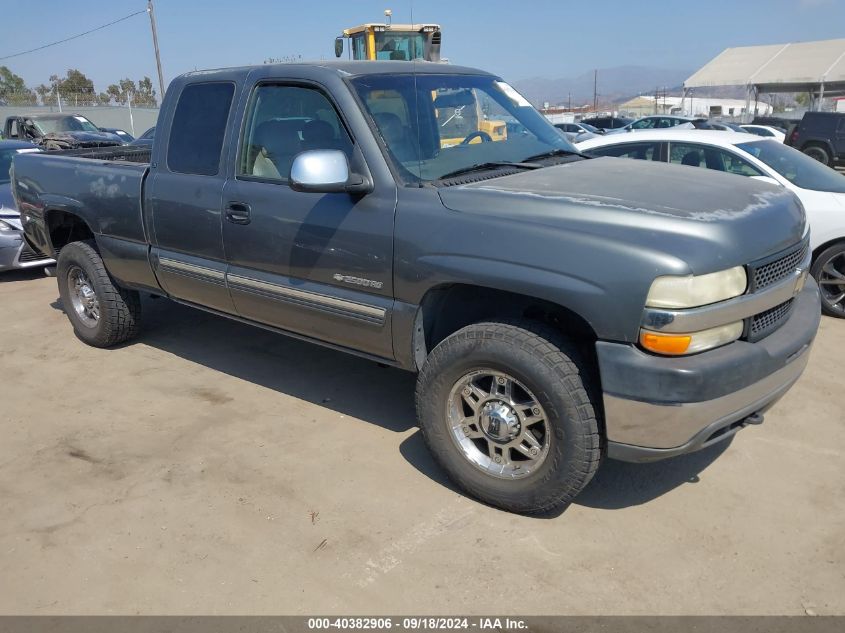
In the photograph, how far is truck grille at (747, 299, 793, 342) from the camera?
293 centimetres

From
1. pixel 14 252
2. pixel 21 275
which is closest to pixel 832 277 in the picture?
pixel 14 252

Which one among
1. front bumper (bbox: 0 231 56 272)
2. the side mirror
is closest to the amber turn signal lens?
the side mirror

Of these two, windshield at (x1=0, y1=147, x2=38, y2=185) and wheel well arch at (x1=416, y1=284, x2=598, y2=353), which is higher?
windshield at (x1=0, y1=147, x2=38, y2=185)

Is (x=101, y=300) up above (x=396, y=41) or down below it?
below

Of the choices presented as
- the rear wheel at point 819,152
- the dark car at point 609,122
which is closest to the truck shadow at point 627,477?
the rear wheel at point 819,152

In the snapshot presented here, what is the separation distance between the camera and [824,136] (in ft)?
59.5

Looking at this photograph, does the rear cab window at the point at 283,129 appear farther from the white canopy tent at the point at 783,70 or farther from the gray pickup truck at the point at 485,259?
the white canopy tent at the point at 783,70

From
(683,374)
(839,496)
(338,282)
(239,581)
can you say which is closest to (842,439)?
(839,496)

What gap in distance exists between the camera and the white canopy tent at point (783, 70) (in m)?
38.9

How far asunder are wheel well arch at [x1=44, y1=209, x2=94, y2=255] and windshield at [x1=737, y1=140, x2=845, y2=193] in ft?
19.6

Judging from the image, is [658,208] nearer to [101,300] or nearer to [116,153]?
[101,300]

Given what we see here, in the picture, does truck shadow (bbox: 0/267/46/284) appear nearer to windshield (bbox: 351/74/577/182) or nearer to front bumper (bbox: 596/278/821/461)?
windshield (bbox: 351/74/577/182)

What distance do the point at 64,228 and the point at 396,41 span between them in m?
10.7
